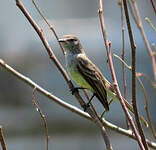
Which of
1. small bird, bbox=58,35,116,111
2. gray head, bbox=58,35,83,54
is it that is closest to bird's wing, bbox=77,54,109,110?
small bird, bbox=58,35,116,111

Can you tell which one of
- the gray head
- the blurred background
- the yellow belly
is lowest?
the blurred background

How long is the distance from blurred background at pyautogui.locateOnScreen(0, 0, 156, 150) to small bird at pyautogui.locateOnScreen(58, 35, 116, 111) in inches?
186

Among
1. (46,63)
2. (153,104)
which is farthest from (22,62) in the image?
(153,104)

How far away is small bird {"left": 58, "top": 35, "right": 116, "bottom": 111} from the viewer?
4.31 m

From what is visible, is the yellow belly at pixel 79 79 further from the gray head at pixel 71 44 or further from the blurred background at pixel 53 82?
the blurred background at pixel 53 82

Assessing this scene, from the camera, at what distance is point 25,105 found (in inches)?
394

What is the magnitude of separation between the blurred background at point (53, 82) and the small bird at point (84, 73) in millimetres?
4730

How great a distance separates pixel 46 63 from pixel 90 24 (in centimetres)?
150

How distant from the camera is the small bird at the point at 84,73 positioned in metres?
4.31

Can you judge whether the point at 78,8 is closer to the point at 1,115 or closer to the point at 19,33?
the point at 19,33

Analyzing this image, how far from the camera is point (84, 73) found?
4492 millimetres

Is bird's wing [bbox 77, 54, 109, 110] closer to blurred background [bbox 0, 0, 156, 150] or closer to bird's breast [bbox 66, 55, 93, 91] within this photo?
bird's breast [bbox 66, 55, 93, 91]

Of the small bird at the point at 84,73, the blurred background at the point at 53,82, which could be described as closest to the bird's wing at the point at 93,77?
the small bird at the point at 84,73

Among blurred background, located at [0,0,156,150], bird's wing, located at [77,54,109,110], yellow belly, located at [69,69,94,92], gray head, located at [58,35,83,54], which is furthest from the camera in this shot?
blurred background, located at [0,0,156,150]
